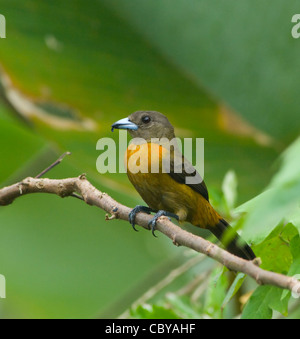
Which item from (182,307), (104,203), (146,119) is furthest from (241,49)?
(104,203)

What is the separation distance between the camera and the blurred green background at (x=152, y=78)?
112 inches

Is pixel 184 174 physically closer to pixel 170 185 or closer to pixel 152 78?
pixel 170 185

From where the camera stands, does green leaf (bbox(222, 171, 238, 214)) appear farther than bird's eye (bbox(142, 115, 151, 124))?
No

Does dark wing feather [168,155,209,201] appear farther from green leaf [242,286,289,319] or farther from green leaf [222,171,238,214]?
green leaf [242,286,289,319]

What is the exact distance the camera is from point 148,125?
2.38m

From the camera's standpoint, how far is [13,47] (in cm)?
313

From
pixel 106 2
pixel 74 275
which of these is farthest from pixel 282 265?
pixel 74 275

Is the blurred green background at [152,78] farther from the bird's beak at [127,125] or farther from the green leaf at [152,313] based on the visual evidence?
the green leaf at [152,313]

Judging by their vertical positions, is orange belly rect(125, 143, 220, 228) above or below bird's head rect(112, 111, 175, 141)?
below

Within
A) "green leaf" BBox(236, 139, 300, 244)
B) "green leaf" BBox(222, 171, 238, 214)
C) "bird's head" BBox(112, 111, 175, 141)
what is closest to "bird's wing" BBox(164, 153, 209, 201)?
"green leaf" BBox(222, 171, 238, 214)

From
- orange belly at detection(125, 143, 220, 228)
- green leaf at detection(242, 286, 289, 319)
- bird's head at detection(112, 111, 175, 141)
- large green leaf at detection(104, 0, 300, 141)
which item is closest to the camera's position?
green leaf at detection(242, 286, 289, 319)

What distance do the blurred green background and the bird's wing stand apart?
0.78 meters

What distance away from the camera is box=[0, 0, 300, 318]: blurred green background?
2840 millimetres
